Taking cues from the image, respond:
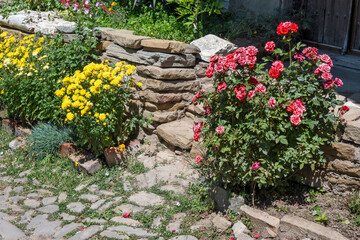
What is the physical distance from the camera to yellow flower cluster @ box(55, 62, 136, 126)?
4504 mm

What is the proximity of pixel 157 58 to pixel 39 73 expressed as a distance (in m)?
1.72

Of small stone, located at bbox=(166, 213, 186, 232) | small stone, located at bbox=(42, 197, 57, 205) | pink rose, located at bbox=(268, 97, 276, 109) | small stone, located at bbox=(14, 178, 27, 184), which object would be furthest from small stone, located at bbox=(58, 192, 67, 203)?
pink rose, located at bbox=(268, 97, 276, 109)

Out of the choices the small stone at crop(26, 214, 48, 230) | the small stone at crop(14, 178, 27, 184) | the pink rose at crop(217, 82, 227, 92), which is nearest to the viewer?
the pink rose at crop(217, 82, 227, 92)

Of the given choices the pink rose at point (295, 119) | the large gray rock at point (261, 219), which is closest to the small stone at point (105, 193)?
the large gray rock at point (261, 219)

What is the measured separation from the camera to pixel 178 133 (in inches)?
185

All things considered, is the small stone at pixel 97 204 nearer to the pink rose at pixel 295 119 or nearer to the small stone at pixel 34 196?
the small stone at pixel 34 196

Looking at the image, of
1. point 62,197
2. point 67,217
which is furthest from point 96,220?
point 62,197

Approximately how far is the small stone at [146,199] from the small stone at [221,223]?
0.65 metres

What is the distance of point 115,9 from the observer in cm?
670

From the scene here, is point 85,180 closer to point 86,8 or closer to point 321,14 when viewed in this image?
point 86,8

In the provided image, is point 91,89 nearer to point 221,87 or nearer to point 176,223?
point 221,87

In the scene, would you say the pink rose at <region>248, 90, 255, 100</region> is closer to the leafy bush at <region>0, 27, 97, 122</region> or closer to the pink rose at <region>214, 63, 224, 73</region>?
the pink rose at <region>214, 63, 224, 73</region>

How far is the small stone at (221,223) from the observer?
3.51 metres

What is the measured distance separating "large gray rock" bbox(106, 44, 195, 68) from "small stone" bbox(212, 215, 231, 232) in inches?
80.4
